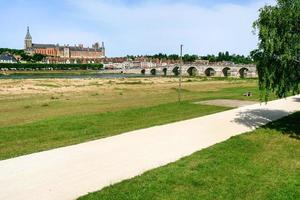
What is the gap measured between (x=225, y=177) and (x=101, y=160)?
417cm

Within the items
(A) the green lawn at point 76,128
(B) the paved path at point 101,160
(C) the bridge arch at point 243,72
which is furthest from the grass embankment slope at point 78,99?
(C) the bridge arch at point 243,72

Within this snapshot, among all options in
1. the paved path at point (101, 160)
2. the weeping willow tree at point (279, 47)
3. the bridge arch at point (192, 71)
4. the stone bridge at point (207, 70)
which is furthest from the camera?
the bridge arch at point (192, 71)

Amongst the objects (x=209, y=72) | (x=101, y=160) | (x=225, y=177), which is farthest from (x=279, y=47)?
(x=209, y=72)

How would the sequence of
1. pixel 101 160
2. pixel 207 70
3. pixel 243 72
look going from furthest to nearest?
pixel 207 70
pixel 243 72
pixel 101 160

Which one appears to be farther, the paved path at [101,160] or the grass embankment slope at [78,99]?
the grass embankment slope at [78,99]

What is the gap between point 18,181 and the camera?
37.8 feet

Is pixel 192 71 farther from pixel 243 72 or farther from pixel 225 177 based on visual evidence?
pixel 225 177

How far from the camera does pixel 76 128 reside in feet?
70.8

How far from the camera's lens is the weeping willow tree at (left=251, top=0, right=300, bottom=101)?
61.4 feet

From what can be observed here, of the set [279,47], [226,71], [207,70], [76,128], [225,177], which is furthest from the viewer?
[207,70]

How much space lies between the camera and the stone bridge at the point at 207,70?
14085cm

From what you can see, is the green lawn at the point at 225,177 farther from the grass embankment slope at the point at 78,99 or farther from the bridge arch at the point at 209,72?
the bridge arch at the point at 209,72

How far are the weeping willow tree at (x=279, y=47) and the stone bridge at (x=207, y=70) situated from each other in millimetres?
109426

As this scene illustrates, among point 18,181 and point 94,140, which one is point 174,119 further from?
point 18,181
